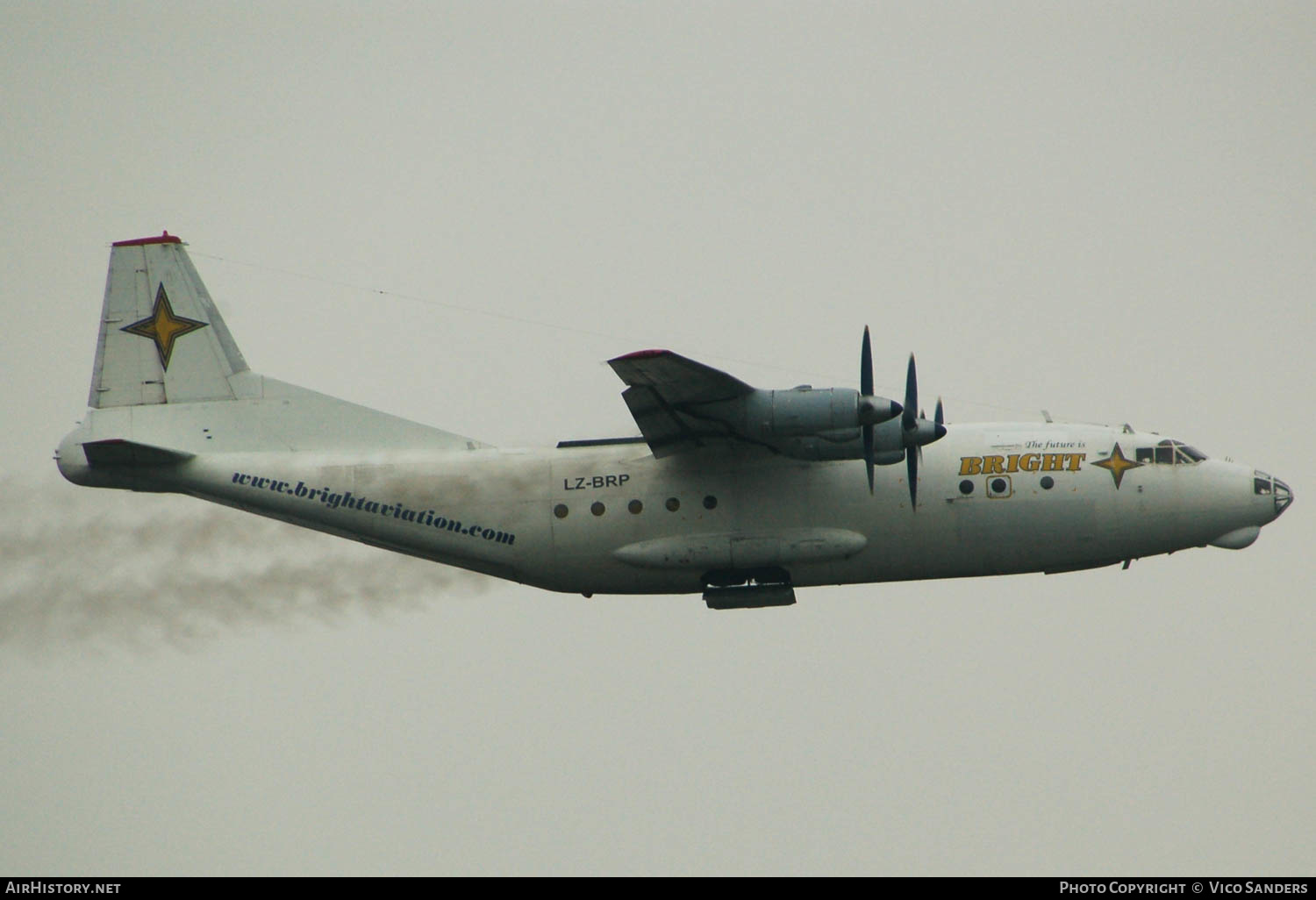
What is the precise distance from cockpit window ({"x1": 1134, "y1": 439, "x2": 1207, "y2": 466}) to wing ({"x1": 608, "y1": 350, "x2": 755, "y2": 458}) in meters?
6.28

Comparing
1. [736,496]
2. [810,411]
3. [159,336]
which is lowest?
[736,496]

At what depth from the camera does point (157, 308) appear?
26.7 m

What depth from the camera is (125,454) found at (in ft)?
82.2

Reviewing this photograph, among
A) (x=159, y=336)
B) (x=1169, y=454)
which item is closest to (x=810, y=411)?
(x=1169, y=454)

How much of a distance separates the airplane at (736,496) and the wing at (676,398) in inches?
1.7

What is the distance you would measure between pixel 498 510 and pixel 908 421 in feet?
21.2

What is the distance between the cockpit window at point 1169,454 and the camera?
80.0 ft

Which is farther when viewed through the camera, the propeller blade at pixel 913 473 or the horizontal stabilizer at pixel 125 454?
the horizontal stabilizer at pixel 125 454

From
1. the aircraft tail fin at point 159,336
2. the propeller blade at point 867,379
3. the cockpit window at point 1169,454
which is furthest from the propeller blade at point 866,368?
the aircraft tail fin at point 159,336

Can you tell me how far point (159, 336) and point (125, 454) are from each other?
8.25ft

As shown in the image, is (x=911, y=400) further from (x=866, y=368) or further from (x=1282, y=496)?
(x=1282, y=496)

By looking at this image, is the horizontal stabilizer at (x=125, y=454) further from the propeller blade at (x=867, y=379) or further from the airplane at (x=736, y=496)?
the propeller blade at (x=867, y=379)

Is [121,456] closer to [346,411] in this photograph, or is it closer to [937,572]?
[346,411]


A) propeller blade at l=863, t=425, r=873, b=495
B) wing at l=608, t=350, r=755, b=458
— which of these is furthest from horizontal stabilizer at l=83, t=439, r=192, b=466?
propeller blade at l=863, t=425, r=873, b=495
